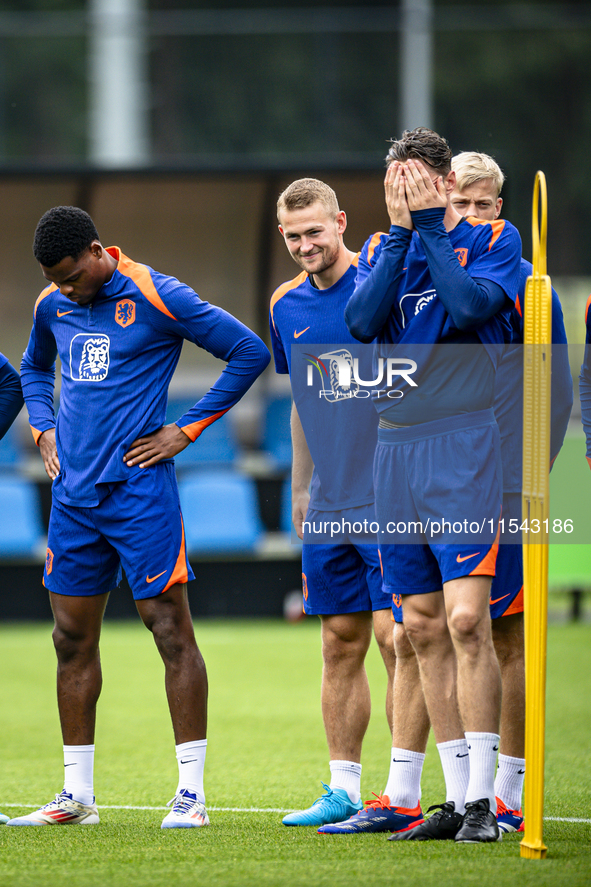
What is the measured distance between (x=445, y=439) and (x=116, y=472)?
1.14m

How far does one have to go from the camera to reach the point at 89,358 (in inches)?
155

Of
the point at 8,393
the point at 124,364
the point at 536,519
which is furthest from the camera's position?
the point at 8,393

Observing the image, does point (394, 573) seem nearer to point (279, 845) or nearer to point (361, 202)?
point (279, 845)

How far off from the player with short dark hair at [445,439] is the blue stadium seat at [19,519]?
695 centimetres

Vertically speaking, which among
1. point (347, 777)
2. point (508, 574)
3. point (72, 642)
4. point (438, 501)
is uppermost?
point (438, 501)

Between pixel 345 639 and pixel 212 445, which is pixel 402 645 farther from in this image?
pixel 212 445

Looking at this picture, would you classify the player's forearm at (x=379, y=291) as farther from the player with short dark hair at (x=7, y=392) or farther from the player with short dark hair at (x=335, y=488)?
the player with short dark hair at (x=7, y=392)

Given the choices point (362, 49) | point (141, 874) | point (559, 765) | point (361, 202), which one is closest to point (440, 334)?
point (141, 874)

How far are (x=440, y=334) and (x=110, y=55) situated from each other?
1052cm

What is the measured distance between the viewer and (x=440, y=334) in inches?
135

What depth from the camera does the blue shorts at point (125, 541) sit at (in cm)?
385

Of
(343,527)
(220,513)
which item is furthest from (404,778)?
(220,513)

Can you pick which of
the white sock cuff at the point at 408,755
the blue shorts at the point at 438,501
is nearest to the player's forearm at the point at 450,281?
the blue shorts at the point at 438,501

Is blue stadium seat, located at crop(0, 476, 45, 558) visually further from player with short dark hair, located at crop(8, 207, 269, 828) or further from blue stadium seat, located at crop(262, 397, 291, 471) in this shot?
player with short dark hair, located at crop(8, 207, 269, 828)
